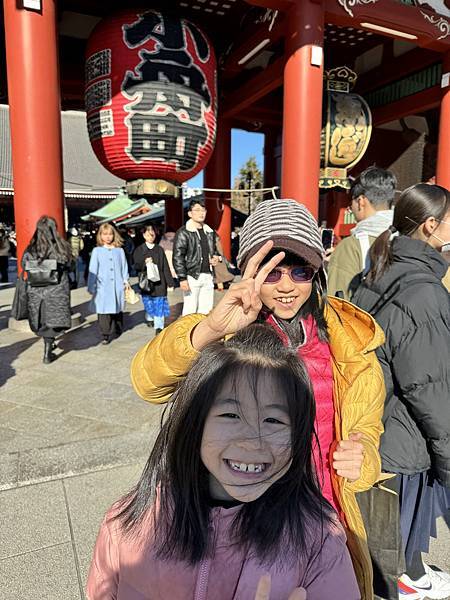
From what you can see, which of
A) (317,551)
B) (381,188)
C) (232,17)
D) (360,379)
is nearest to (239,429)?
(317,551)

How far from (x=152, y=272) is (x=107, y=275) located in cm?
62

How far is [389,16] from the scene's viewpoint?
6.40 meters

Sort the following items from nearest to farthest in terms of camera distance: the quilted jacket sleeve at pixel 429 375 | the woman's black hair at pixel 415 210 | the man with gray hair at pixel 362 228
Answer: the quilted jacket sleeve at pixel 429 375 < the woman's black hair at pixel 415 210 < the man with gray hair at pixel 362 228

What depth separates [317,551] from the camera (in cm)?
82

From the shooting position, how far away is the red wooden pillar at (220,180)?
Result: 1046 centimetres

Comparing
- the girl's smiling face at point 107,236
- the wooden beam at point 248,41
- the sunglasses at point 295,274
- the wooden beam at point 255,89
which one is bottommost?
the sunglasses at point 295,274

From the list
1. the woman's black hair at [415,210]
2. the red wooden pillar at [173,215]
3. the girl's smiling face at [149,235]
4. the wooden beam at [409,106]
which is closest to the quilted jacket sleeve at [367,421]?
the woman's black hair at [415,210]

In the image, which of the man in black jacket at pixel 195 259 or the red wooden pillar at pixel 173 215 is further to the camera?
the red wooden pillar at pixel 173 215

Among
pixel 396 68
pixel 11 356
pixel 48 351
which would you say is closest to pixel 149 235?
pixel 48 351

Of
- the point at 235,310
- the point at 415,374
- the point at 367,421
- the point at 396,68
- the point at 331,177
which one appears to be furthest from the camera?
the point at 396,68

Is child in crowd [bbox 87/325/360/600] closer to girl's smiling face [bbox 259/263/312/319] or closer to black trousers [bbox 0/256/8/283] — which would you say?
girl's smiling face [bbox 259/263/312/319]

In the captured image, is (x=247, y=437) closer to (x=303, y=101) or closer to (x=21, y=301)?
(x=21, y=301)

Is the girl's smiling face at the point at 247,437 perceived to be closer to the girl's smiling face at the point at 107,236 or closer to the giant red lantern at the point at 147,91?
the giant red lantern at the point at 147,91

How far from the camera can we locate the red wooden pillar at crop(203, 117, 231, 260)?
412 inches
